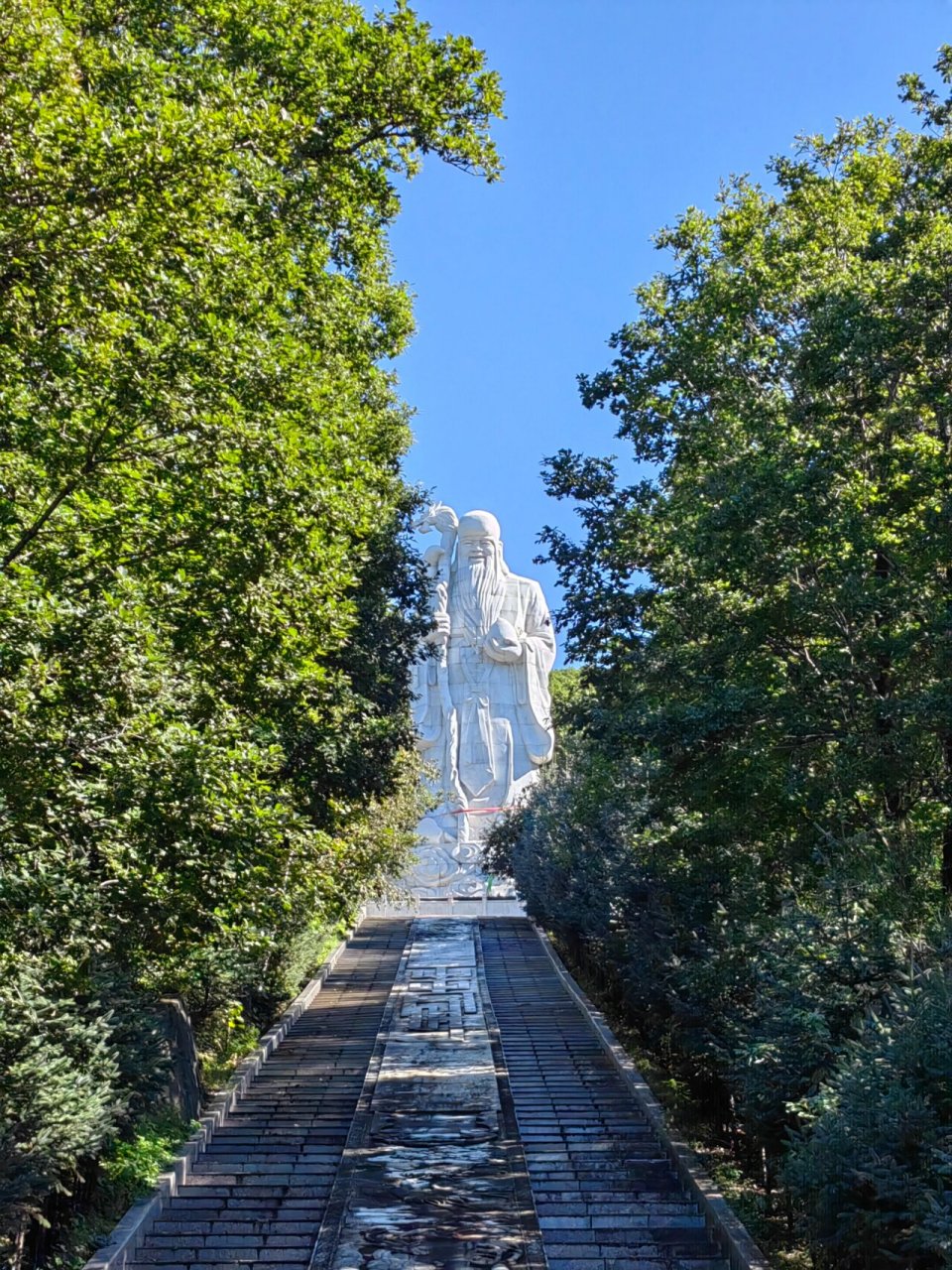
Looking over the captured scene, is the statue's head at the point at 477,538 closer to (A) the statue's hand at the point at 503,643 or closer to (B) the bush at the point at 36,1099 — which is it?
(A) the statue's hand at the point at 503,643

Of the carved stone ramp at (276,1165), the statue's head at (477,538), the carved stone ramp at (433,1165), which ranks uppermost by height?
the statue's head at (477,538)

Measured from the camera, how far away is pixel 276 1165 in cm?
1162

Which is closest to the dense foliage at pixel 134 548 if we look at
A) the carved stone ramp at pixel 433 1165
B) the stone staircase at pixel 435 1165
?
the stone staircase at pixel 435 1165

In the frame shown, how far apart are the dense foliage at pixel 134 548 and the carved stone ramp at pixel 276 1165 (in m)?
1.08

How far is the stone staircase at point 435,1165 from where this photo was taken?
30.1 feet

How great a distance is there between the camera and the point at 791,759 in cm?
1515

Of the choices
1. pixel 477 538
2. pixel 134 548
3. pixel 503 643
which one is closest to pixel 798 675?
pixel 134 548

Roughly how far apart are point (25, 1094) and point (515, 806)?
3189 centimetres

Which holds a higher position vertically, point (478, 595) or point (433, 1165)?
point (478, 595)

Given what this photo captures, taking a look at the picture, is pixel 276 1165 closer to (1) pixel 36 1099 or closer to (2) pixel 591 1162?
(2) pixel 591 1162

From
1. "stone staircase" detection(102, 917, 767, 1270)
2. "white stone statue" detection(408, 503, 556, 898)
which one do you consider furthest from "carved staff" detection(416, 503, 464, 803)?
"stone staircase" detection(102, 917, 767, 1270)

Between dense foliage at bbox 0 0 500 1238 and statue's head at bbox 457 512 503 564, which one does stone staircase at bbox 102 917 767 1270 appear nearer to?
dense foliage at bbox 0 0 500 1238

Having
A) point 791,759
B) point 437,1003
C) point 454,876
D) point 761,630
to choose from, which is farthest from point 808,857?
point 454,876

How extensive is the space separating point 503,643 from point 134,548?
4214 cm
